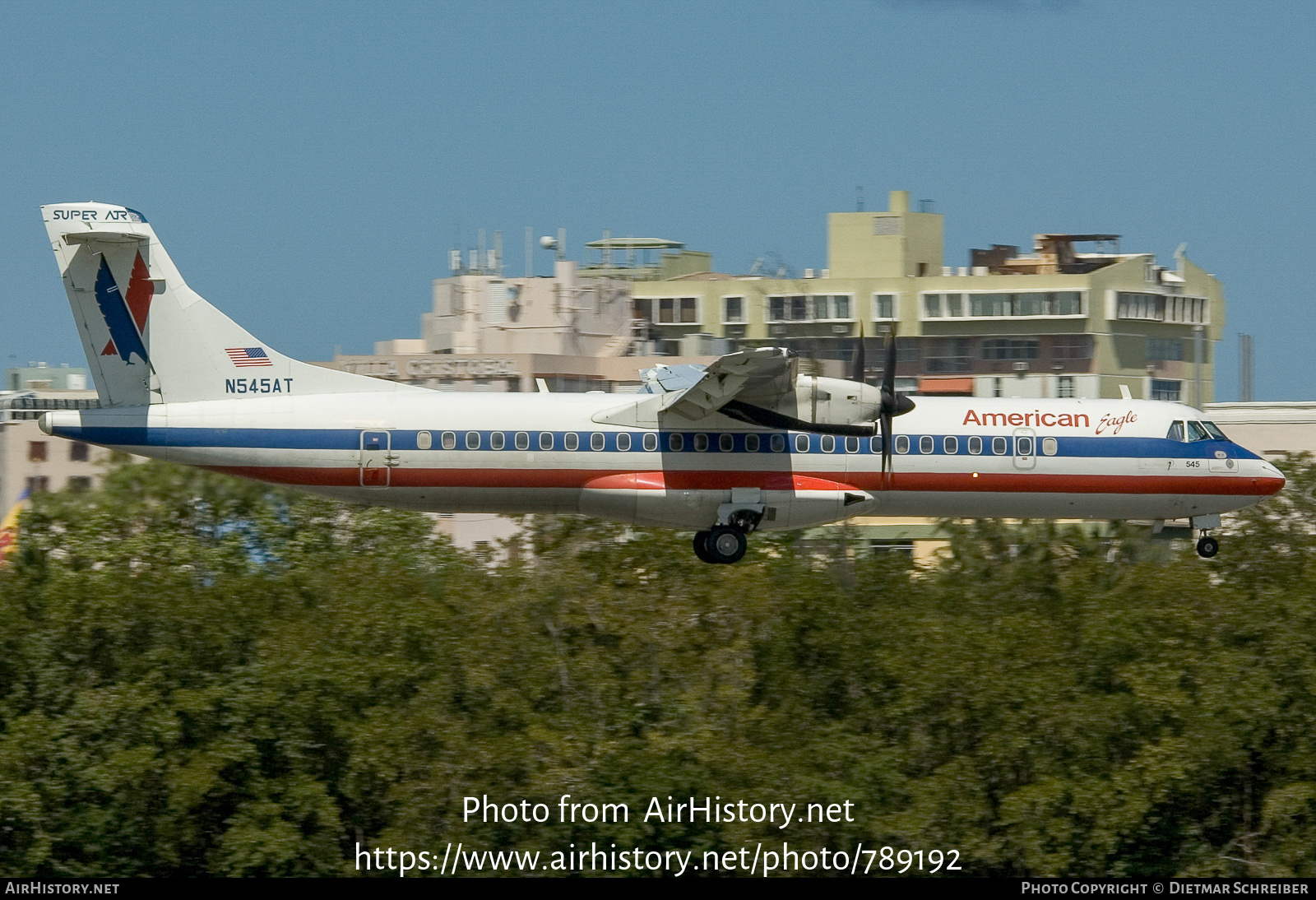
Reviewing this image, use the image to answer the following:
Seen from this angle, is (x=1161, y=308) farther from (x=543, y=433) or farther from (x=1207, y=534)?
(x=543, y=433)

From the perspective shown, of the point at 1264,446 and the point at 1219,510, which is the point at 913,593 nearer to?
the point at 1219,510

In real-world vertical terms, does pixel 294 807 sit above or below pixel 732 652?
below

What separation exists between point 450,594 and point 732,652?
8.71m

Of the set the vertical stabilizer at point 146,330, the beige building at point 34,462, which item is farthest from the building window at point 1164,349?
the vertical stabilizer at point 146,330

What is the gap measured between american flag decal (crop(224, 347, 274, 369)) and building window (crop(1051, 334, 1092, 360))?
85505 millimetres

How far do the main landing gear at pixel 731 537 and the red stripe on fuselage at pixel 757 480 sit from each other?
0.62 m

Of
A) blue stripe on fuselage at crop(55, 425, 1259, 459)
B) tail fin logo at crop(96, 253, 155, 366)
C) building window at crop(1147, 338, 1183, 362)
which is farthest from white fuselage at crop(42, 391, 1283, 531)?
building window at crop(1147, 338, 1183, 362)

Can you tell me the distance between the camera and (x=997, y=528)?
55.6 meters

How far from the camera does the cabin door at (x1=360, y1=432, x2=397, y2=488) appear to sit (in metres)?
33.3

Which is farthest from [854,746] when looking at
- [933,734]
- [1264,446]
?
[1264,446]

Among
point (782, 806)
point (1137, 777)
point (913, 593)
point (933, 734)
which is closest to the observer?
point (782, 806)

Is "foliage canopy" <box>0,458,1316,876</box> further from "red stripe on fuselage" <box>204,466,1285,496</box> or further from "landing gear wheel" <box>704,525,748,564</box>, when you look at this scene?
"red stripe on fuselage" <box>204,466,1285,496</box>

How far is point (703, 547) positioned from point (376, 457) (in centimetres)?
689

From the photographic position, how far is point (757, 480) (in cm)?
3444
